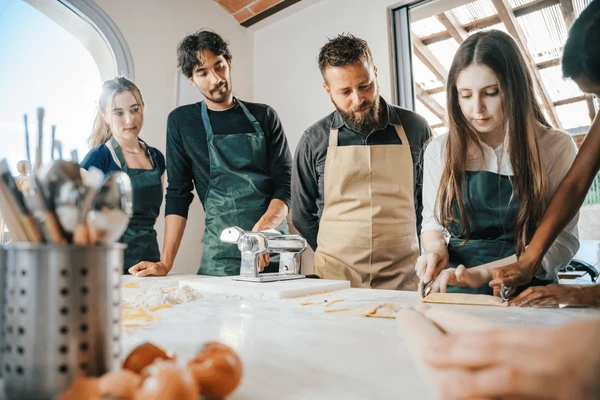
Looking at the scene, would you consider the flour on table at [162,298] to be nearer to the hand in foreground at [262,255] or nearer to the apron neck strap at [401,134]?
the hand in foreground at [262,255]

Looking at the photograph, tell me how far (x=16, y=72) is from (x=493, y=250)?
2.78 m

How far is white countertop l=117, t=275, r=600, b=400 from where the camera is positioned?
1.55ft

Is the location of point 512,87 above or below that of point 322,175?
above

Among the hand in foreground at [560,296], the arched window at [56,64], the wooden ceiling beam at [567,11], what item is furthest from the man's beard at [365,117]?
the arched window at [56,64]

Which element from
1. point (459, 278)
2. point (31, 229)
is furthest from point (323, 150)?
point (31, 229)

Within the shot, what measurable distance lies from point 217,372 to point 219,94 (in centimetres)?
197

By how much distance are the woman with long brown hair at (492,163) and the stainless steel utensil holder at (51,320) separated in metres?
1.18

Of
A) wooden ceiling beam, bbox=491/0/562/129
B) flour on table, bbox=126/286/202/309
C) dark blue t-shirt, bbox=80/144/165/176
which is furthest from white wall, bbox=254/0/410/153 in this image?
flour on table, bbox=126/286/202/309

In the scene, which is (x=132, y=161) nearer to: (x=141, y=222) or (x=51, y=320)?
(x=141, y=222)

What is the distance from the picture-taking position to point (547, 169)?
1.47 metres

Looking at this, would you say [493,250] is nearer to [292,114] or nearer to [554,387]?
[554,387]

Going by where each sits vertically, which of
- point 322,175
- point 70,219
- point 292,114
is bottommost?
point 70,219

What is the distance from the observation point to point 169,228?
2102 mm

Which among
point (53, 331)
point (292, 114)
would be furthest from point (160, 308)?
point (292, 114)
